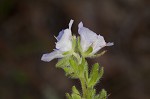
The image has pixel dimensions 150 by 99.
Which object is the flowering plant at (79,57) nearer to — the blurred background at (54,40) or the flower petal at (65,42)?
the flower petal at (65,42)

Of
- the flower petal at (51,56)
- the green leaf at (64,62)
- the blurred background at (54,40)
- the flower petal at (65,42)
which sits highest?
the blurred background at (54,40)

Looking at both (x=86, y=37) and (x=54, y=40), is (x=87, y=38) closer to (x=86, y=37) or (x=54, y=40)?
(x=86, y=37)

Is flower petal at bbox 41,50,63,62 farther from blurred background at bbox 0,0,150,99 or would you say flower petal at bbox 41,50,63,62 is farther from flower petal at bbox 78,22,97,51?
blurred background at bbox 0,0,150,99

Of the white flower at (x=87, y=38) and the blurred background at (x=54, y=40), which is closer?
the white flower at (x=87, y=38)

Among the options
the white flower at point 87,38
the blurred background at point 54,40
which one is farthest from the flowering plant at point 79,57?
the blurred background at point 54,40

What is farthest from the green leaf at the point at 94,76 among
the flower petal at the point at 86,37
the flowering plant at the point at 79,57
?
the flower petal at the point at 86,37

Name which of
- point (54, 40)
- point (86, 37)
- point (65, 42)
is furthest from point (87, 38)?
point (54, 40)

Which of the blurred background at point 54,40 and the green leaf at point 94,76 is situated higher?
the blurred background at point 54,40
